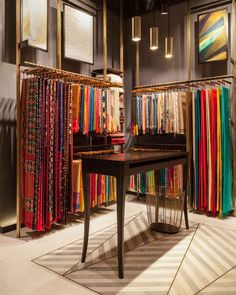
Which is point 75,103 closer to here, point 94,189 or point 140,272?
point 94,189

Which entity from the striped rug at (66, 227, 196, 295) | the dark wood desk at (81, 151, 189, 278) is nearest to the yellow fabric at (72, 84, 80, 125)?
the dark wood desk at (81, 151, 189, 278)

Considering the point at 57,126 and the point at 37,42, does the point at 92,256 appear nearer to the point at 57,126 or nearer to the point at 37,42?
the point at 57,126

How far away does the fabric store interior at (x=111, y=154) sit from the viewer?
7.59 feet

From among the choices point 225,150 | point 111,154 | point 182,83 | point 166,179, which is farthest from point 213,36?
point 111,154

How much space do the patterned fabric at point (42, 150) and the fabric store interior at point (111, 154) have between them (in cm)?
1

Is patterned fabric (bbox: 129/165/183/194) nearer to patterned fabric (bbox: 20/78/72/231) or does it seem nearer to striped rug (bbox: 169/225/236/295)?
A: striped rug (bbox: 169/225/236/295)

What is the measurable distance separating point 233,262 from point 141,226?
3.82 ft

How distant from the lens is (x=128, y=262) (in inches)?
96.7

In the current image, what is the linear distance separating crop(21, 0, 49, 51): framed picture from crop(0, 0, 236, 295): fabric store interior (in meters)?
0.01

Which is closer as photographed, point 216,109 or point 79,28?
point 216,109

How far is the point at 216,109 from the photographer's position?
146 inches

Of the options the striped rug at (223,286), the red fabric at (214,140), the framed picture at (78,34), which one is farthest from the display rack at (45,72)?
the striped rug at (223,286)

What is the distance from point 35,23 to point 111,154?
174 cm

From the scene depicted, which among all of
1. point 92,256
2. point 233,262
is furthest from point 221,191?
point 92,256
